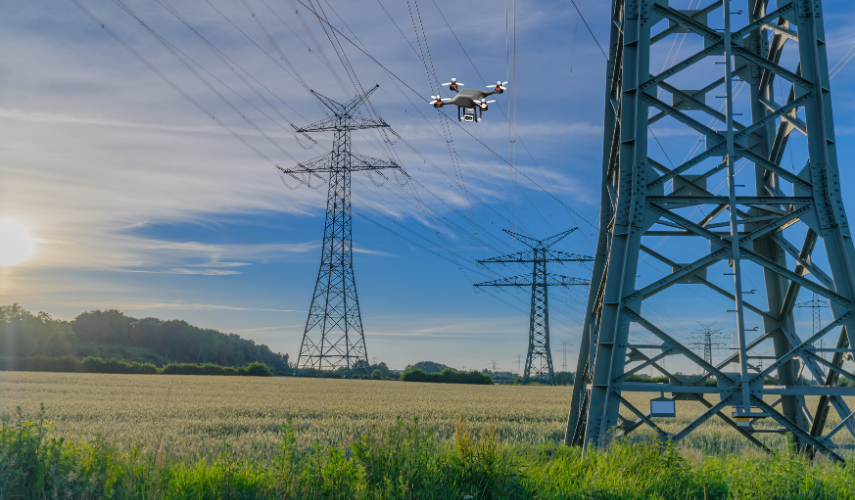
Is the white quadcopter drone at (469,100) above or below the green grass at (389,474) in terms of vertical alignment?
above

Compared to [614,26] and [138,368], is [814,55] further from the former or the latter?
[138,368]

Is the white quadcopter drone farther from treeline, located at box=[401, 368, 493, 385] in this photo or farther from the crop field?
treeline, located at box=[401, 368, 493, 385]

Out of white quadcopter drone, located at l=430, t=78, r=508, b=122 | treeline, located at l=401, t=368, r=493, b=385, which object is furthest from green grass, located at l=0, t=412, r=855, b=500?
treeline, located at l=401, t=368, r=493, b=385

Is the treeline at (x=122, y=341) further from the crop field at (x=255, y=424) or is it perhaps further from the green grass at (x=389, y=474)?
the green grass at (x=389, y=474)

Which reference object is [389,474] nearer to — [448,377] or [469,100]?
[469,100]

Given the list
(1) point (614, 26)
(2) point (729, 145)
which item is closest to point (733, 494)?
(2) point (729, 145)

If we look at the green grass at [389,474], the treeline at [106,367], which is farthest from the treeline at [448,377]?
the green grass at [389,474]
